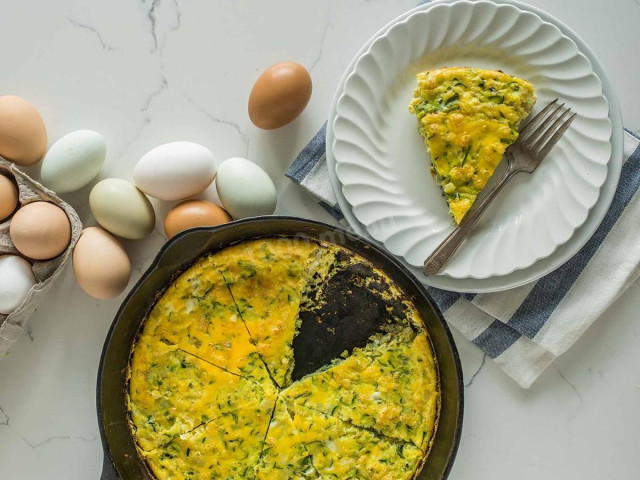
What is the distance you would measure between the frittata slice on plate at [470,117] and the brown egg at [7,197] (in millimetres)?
1380

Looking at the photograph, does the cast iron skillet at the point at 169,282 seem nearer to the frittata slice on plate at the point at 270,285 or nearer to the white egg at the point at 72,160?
the frittata slice on plate at the point at 270,285

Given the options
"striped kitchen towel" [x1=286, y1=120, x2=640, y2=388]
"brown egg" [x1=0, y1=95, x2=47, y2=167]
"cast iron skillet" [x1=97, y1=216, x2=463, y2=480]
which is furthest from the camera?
"striped kitchen towel" [x1=286, y1=120, x2=640, y2=388]

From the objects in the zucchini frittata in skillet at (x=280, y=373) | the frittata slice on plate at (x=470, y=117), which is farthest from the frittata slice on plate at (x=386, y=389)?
the frittata slice on plate at (x=470, y=117)

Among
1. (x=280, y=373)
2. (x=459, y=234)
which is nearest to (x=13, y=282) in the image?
(x=280, y=373)

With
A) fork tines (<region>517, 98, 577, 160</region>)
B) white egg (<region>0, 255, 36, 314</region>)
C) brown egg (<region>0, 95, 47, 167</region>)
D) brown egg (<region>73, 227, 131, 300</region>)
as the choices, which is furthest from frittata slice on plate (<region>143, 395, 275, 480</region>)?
fork tines (<region>517, 98, 577, 160</region>)

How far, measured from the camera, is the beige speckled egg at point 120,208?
6.95 ft

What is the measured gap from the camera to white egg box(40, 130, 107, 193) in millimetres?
2111

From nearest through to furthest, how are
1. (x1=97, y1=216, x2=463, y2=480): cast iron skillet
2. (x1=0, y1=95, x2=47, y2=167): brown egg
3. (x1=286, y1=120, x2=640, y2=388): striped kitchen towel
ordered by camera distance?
(x1=97, y1=216, x2=463, y2=480): cast iron skillet → (x1=0, y1=95, x2=47, y2=167): brown egg → (x1=286, y1=120, x2=640, y2=388): striped kitchen towel

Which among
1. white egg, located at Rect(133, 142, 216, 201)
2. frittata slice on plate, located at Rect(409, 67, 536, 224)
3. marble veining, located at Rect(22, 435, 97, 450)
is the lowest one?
marble veining, located at Rect(22, 435, 97, 450)

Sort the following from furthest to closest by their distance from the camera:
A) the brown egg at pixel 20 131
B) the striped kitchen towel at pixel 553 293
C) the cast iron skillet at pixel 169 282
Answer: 1. the striped kitchen towel at pixel 553 293
2. the brown egg at pixel 20 131
3. the cast iron skillet at pixel 169 282

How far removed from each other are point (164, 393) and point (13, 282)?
0.60 metres

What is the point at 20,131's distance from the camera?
82.4 inches

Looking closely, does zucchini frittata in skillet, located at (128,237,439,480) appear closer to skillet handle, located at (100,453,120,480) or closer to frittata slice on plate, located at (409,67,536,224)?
skillet handle, located at (100,453,120,480)

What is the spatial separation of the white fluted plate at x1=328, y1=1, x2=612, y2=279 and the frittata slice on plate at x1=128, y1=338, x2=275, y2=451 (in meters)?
0.76
